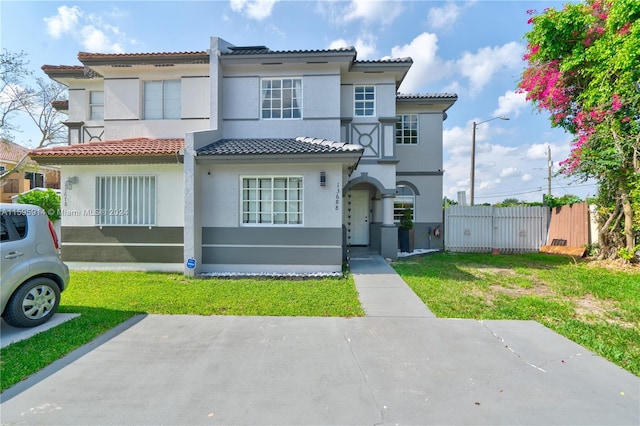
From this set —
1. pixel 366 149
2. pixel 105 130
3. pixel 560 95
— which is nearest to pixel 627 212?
pixel 560 95

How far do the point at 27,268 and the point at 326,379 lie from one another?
16.0ft

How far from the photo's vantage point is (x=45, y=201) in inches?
456

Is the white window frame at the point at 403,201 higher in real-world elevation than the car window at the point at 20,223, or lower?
higher

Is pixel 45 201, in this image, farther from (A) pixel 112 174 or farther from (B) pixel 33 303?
(B) pixel 33 303

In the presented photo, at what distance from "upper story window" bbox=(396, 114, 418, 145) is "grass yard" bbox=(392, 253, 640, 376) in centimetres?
599

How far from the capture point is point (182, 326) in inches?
187

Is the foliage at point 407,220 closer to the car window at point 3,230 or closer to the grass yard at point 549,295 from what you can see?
the grass yard at point 549,295

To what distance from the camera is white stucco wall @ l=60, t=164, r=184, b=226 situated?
339 inches

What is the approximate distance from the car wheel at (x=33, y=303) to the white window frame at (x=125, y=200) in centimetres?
399

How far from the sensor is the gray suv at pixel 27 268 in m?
4.31

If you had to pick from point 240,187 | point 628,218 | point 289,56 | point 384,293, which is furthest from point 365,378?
point 628,218

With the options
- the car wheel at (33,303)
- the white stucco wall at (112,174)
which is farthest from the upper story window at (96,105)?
the car wheel at (33,303)

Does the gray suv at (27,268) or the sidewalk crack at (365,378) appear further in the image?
the gray suv at (27,268)

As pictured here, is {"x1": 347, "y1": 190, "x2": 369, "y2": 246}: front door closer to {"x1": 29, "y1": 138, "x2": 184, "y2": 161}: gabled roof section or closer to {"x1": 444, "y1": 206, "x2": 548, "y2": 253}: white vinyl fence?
{"x1": 444, "y1": 206, "x2": 548, "y2": 253}: white vinyl fence
